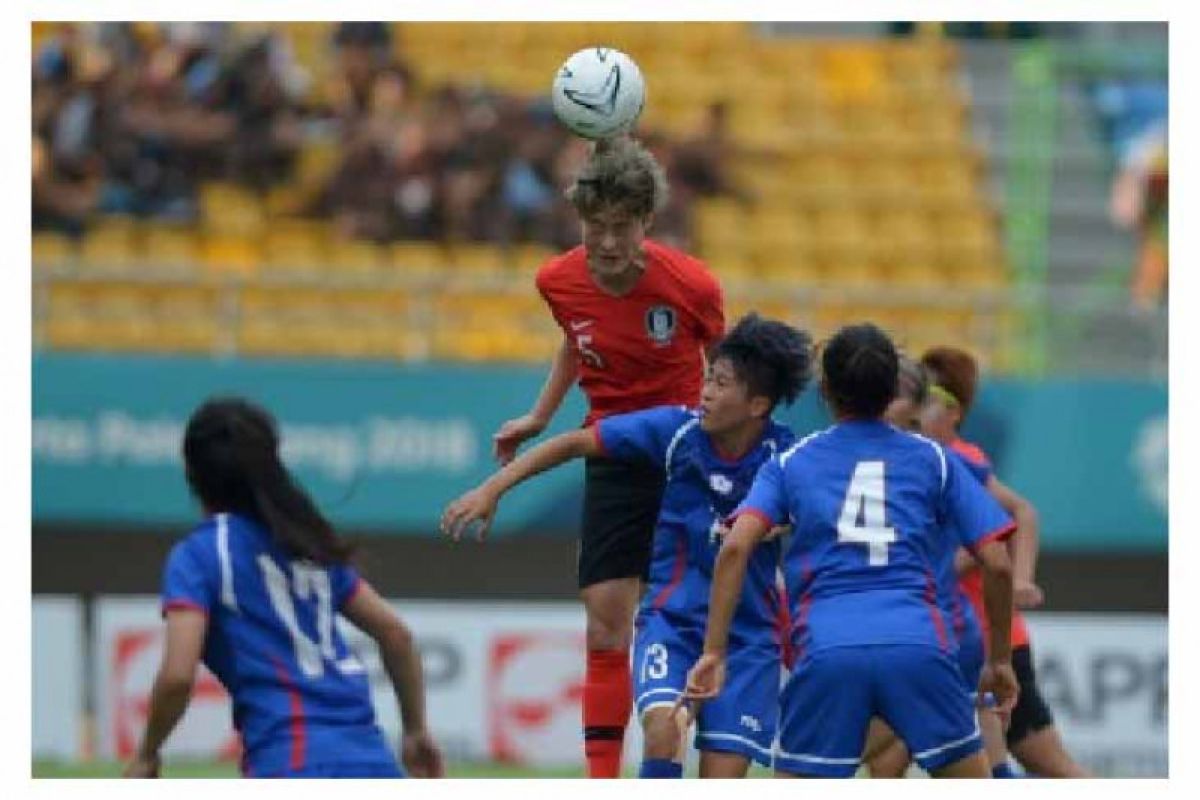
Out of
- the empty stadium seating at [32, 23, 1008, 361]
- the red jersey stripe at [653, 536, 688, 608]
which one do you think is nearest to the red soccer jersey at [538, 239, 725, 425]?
the red jersey stripe at [653, 536, 688, 608]

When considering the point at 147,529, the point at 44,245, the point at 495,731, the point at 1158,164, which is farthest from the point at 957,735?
the point at 1158,164

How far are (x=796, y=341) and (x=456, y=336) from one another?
337 inches

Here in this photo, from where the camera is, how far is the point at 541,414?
938cm

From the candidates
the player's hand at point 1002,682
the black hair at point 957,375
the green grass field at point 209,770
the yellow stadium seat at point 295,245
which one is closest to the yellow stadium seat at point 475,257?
the yellow stadium seat at point 295,245

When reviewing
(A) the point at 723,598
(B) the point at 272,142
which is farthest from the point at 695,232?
(A) the point at 723,598

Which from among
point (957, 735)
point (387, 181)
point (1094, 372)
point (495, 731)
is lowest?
point (495, 731)

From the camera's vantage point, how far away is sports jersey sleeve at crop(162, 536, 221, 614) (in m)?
6.68

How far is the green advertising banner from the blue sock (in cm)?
712

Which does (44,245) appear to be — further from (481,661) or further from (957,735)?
(957,735)

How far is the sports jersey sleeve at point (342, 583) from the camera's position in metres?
6.82

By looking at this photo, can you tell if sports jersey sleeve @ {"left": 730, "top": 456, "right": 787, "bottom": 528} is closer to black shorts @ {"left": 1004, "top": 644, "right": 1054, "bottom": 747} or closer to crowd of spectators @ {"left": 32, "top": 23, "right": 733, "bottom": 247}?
black shorts @ {"left": 1004, "top": 644, "right": 1054, "bottom": 747}

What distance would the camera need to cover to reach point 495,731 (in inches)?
617

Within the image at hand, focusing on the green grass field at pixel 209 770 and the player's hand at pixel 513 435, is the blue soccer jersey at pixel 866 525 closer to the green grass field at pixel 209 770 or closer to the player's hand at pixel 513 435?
the player's hand at pixel 513 435

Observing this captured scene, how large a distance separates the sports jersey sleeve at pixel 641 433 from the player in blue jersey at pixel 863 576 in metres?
0.71
